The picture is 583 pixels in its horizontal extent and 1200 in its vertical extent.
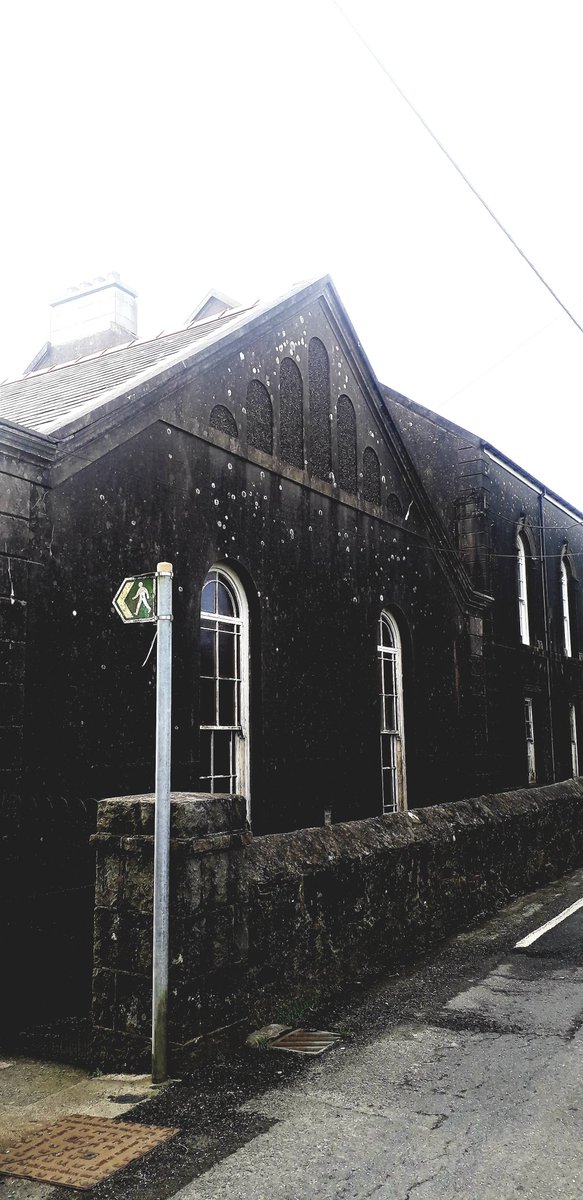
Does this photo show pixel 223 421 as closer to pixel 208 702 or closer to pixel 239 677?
pixel 239 677

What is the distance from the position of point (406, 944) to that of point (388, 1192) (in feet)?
14.8

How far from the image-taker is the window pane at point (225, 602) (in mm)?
9406

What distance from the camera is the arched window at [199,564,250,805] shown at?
9.02 m

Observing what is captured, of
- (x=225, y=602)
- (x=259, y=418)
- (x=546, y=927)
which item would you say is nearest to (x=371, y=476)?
(x=259, y=418)

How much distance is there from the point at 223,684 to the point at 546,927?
4361 mm

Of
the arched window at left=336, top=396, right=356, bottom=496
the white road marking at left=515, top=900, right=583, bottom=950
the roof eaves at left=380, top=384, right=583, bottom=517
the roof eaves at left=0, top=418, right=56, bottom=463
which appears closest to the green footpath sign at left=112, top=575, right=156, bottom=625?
the roof eaves at left=0, top=418, right=56, bottom=463

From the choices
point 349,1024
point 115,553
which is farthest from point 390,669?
point 349,1024

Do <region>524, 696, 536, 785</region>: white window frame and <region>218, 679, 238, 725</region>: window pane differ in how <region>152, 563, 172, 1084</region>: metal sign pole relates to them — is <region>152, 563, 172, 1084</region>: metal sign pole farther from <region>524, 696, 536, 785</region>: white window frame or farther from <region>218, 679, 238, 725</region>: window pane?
<region>524, 696, 536, 785</region>: white window frame

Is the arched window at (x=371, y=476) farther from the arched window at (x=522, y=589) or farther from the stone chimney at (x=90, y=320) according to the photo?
the stone chimney at (x=90, y=320)

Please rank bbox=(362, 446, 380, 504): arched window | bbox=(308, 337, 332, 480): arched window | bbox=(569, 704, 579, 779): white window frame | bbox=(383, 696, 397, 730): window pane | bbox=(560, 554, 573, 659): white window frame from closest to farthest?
bbox=(308, 337, 332, 480): arched window
bbox=(362, 446, 380, 504): arched window
bbox=(383, 696, 397, 730): window pane
bbox=(560, 554, 573, 659): white window frame
bbox=(569, 704, 579, 779): white window frame

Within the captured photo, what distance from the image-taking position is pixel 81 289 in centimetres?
2164


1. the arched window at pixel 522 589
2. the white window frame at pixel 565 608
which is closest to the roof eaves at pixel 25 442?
the arched window at pixel 522 589

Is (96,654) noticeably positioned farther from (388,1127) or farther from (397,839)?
(388,1127)

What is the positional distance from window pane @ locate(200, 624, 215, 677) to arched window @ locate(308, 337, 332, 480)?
3.09m
